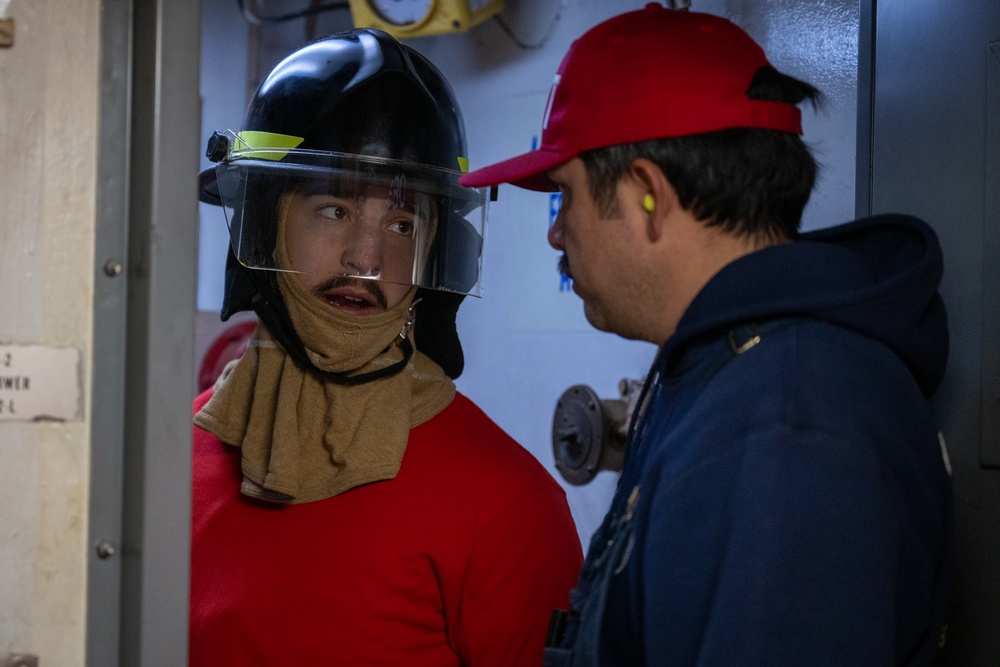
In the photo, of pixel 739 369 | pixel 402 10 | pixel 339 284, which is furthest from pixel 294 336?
pixel 402 10

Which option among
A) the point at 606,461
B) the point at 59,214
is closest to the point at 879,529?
the point at 59,214

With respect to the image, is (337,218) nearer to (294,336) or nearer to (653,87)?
(294,336)

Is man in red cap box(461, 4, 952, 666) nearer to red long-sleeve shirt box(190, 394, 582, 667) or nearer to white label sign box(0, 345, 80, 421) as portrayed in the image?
red long-sleeve shirt box(190, 394, 582, 667)

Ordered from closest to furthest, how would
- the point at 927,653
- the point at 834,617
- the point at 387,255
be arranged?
the point at 834,617 → the point at 927,653 → the point at 387,255

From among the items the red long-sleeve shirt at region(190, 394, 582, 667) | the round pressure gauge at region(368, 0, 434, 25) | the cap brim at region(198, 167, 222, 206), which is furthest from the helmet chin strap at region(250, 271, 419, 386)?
the round pressure gauge at region(368, 0, 434, 25)

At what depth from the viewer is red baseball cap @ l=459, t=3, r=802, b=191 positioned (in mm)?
1026

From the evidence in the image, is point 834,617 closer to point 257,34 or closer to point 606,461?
point 606,461

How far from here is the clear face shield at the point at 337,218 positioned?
1.54m

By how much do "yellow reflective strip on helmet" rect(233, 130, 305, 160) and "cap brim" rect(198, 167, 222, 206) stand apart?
7.5 inches

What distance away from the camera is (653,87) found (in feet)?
3.40

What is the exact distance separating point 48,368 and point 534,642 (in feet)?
2.48

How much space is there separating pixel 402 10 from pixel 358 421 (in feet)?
5.46

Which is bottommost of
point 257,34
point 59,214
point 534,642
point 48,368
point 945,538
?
point 534,642

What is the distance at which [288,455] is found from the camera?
143 cm
